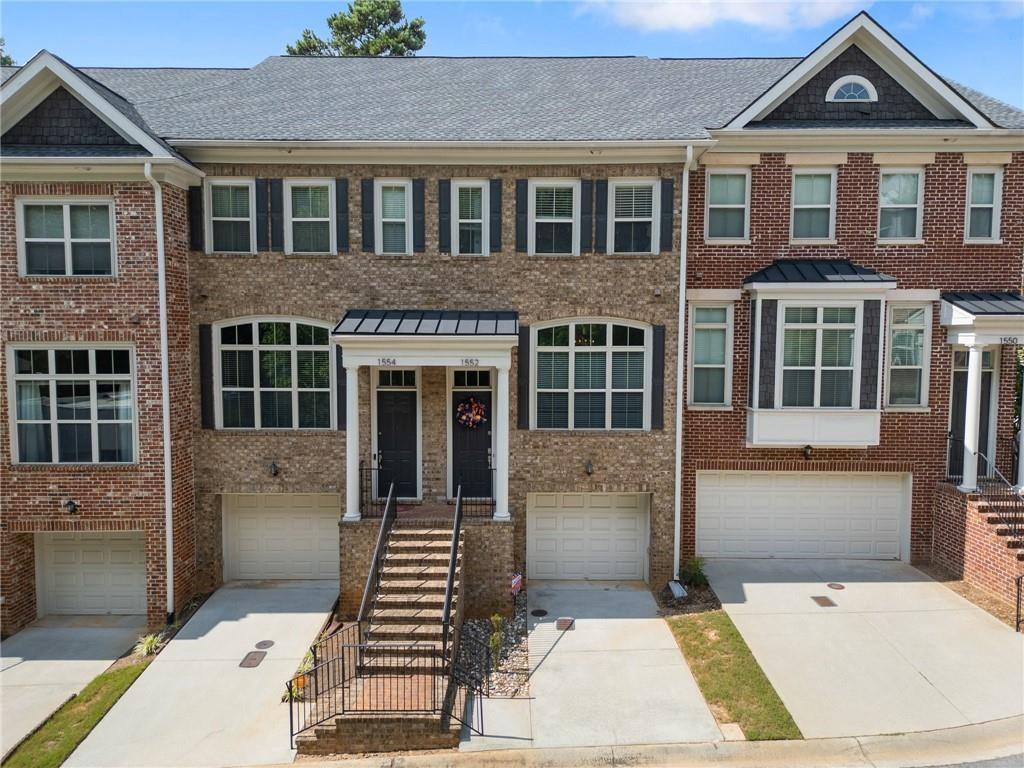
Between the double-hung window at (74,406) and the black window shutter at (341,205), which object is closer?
the double-hung window at (74,406)

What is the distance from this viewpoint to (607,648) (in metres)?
10.2

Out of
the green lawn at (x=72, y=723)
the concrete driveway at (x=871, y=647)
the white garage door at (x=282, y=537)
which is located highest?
the white garage door at (x=282, y=537)

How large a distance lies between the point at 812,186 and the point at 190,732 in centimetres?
1376

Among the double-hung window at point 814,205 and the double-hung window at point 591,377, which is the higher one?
the double-hung window at point 814,205

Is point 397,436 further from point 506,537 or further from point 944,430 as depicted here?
point 944,430

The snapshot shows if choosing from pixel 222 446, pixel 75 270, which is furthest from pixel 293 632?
pixel 75 270

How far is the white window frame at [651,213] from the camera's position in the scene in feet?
39.8

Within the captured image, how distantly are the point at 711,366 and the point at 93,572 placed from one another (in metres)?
12.4

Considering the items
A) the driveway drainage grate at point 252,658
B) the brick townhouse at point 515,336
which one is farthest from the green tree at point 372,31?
the driveway drainage grate at point 252,658

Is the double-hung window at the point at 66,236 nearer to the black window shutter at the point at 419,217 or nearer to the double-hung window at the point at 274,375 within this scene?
the double-hung window at the point at 274,375

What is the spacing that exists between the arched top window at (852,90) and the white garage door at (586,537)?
8.64 meters

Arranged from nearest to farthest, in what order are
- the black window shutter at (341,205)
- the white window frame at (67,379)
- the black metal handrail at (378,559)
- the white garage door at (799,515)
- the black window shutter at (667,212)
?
the black metal handrail at (378,559) < the white window frame at (67,379) < the black window shutter at (667,212) < the black window shutter at (341,205) < the white garage door at (799,515)

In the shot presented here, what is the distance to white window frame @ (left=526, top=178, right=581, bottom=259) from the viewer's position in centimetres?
1219

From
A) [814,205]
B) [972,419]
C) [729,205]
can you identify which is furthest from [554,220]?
[972,419]
